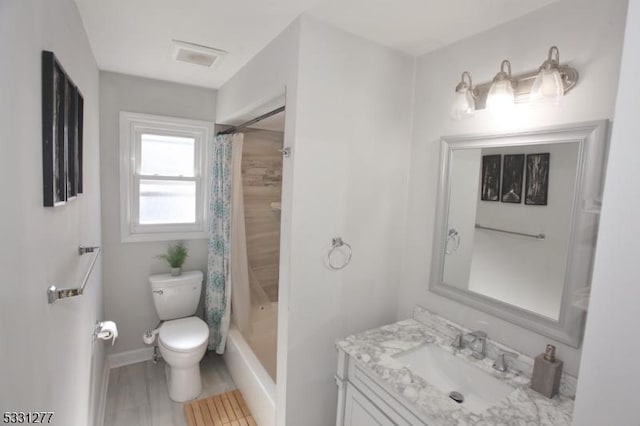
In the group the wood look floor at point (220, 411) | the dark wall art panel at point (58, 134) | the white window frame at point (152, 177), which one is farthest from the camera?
the white window frame at point (152, 177)

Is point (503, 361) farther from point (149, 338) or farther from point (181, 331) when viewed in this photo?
point (149, 338)

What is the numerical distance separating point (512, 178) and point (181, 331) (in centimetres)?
249

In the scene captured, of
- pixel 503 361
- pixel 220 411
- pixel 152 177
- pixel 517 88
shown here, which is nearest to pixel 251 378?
pixel 220 411

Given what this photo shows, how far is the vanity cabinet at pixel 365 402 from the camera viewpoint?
1.27m

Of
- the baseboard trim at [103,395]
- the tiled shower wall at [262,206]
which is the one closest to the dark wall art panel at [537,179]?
the tiled shower wall at [262,206]

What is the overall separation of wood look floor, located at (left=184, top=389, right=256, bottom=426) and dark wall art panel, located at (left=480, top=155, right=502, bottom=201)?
2.09m

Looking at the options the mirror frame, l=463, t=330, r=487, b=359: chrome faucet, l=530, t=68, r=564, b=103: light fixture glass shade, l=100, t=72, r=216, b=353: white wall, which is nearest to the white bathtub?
l=100, t=72, r=216, b=353: white wall

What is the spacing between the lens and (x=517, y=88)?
4.59ft

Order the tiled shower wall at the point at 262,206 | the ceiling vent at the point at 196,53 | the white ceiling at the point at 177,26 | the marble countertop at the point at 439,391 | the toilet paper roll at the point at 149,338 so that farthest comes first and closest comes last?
the tiled shower wall at the point at 262,206
the toilet paper roll at the point at 149,338
the ceiling vent at the point at 196,53
the white ceiling at the point at 177,26
the marble countertop at the point at 439,391

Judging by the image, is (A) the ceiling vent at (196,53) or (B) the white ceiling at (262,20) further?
(A) the ceiling vent at (196,53)

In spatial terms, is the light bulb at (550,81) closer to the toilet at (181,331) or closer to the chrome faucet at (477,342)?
the chrome faucet at (477,342)

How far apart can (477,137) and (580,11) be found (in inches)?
22.8

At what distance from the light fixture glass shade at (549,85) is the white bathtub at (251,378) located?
2061 mm

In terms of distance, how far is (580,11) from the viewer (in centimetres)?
123
